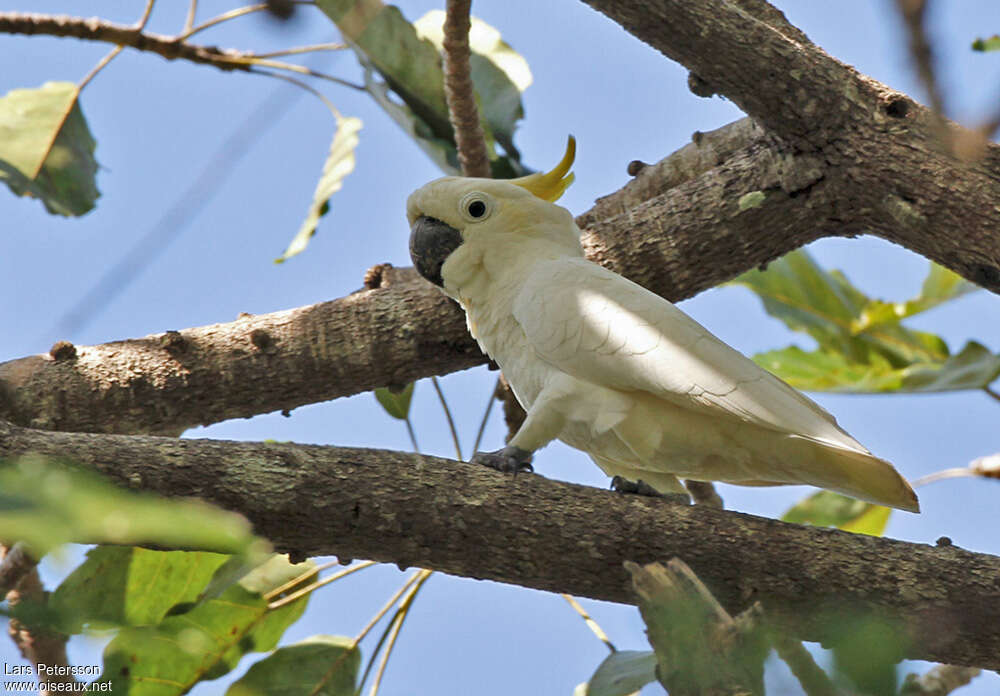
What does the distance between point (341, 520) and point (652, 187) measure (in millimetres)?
1975

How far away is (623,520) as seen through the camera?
7.30ft

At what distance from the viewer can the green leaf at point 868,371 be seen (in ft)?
12.2

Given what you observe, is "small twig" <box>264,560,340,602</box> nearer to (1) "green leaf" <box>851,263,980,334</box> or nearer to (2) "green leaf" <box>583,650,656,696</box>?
(2) "green leaf" <box>583,650,656,696</box>

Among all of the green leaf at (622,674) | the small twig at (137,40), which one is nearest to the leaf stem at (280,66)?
the small twig at (137,40)

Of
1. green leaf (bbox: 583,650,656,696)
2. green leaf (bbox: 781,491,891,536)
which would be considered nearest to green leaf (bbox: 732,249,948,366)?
green leaf (bbox: 781,491,891,536)

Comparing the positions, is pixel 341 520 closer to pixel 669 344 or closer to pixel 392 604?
pixel 669 344

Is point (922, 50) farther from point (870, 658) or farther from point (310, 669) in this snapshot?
point (310, 669)

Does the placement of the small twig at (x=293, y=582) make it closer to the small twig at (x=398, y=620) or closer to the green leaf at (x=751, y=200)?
the small twig at (x=398, y=620)

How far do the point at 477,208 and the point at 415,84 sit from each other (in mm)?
1124

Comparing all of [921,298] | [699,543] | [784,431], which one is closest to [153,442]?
[699,543]

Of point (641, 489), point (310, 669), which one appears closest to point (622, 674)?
point (641, 489)

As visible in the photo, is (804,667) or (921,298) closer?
(804,667)

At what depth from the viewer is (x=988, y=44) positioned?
128 inches

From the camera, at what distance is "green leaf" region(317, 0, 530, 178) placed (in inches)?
152
